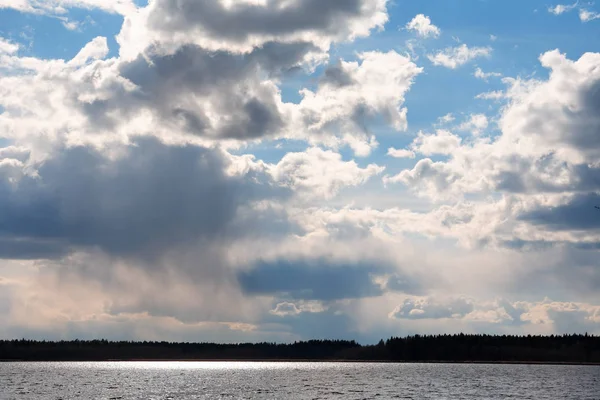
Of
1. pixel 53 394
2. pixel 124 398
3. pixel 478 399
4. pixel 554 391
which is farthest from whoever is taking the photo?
pixel 554 391

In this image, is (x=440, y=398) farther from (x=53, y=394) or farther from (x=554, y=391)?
(x=53, y=394)

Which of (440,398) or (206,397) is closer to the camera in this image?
(440,398)

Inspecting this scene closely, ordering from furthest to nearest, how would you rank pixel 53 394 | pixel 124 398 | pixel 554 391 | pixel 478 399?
pixel 554 391 < pixel 53 394 < pixel 124 398 < pixel 478 399

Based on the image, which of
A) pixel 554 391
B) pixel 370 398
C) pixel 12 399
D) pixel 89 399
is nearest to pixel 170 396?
pixel 89 399

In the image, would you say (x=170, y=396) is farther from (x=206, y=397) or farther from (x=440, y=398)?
(x=440, y=398)

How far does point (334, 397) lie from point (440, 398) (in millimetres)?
21066

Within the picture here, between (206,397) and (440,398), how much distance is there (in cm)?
4877

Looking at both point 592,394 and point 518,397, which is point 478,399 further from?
point 592,394

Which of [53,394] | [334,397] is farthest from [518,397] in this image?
[53,394]

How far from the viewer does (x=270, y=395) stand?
15888 cm

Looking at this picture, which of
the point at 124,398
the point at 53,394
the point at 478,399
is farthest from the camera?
the point at 53,394

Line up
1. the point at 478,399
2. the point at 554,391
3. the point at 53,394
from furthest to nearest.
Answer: the point at 554,391 < the point at 53,394 < the point at 478,399

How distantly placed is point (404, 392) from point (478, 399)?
23.7 m

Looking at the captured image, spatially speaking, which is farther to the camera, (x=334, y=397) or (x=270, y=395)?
(x=270, y=395)
